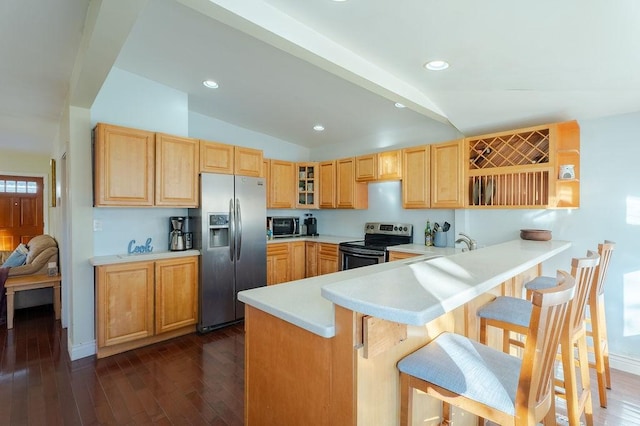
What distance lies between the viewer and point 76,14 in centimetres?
224

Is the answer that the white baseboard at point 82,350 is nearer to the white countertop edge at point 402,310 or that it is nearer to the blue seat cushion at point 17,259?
the blue seat cushion at point 17,259

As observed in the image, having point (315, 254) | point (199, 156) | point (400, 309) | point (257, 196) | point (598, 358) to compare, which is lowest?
point (598, 358)

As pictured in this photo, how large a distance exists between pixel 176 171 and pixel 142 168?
33 centimetres

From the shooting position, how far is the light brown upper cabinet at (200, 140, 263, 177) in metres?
3.69

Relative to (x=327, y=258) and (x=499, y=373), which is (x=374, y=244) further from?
(x=499, y=373)

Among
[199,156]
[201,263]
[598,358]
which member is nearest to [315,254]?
[201,263]

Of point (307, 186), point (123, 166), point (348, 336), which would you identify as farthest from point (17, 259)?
point (348, 336)

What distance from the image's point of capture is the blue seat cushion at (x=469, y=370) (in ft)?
3.45

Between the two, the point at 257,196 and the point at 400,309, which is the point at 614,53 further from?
the point at 257,196

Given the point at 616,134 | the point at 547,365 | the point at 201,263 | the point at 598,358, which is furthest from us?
the point at 201,263

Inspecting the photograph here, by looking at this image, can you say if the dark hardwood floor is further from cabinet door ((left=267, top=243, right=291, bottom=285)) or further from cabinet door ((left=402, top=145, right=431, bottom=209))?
cabinet door ((left=402, top=145, right=431, bottom=209))

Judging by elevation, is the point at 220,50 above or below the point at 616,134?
above

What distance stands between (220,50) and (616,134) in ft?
11.7

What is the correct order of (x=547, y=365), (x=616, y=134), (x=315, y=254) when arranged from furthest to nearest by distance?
(x=315, y=254) → (x=616, y=134) → (x=547, y=365)
